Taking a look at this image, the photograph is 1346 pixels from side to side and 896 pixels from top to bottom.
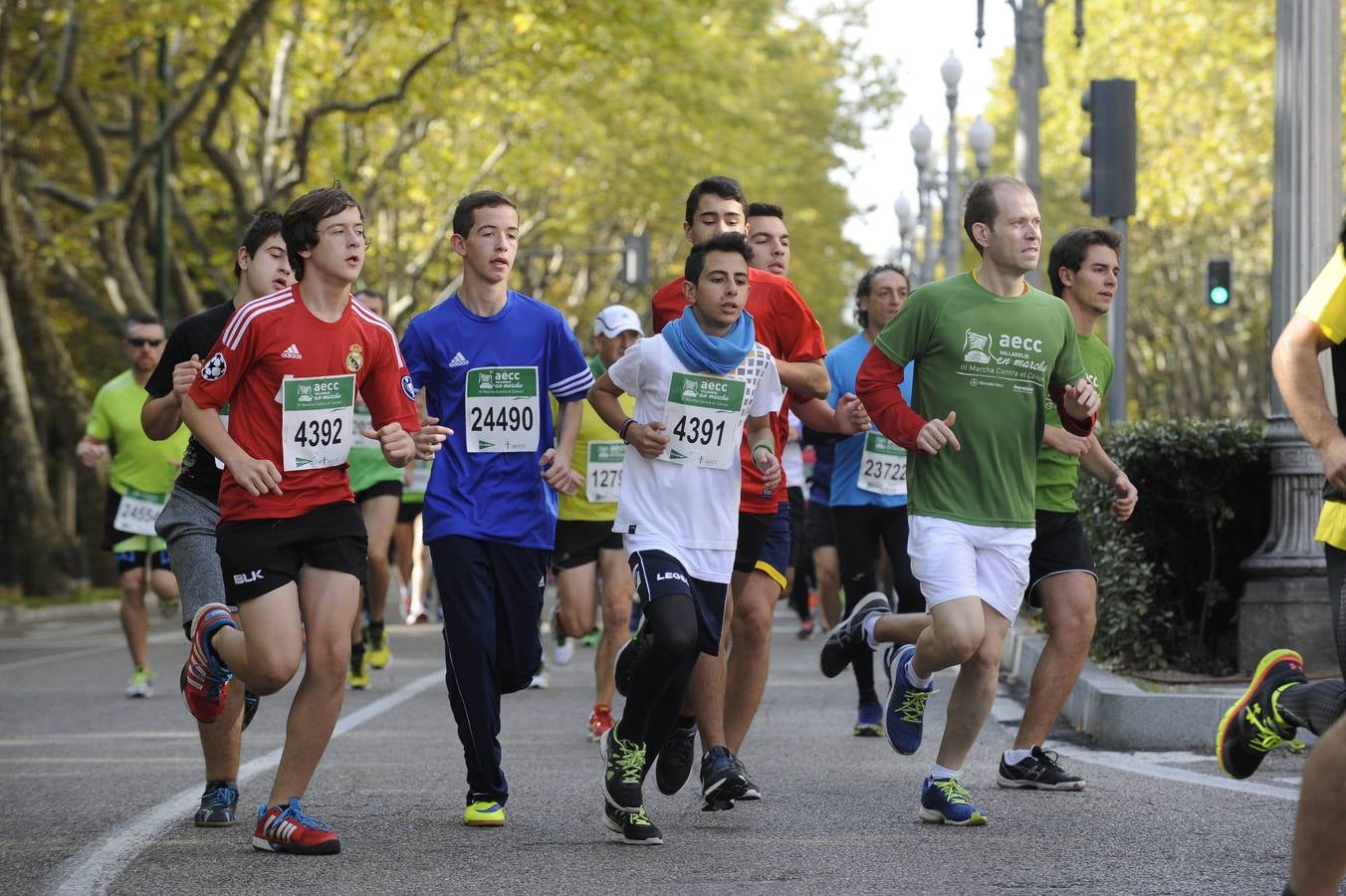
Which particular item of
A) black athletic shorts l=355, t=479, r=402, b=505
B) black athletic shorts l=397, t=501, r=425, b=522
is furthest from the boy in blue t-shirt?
black athletic shorts l=397, t=501, r=425, b=522

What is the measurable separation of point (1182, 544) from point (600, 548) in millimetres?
2828

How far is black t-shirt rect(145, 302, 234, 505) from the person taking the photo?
7.68 m

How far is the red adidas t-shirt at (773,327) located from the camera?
7.82m

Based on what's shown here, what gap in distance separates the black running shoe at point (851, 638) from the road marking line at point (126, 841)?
Answer: 2.25 meters

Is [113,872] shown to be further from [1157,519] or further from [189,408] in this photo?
[1157,519]

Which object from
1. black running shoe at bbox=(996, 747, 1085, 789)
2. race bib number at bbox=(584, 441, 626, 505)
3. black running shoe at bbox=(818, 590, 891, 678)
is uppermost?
race bib number at bbox=(584, 441, 626, 505)

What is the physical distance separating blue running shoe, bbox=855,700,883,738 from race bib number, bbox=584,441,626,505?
174 cm

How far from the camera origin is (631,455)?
731cm

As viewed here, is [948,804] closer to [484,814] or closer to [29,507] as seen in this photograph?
[484,814]

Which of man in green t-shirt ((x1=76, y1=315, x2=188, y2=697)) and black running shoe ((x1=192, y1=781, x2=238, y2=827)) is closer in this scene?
black running shoe ((x1=192, y1=781, x2=238, y2=827))

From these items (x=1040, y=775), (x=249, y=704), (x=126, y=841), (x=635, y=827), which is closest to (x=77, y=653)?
(x=249, y=704)

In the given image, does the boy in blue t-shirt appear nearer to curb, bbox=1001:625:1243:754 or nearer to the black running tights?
the black running tights

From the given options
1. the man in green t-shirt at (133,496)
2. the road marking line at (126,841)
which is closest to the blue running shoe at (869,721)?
the road marking line at (126,841)

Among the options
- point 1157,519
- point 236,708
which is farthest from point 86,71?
point 236,708
